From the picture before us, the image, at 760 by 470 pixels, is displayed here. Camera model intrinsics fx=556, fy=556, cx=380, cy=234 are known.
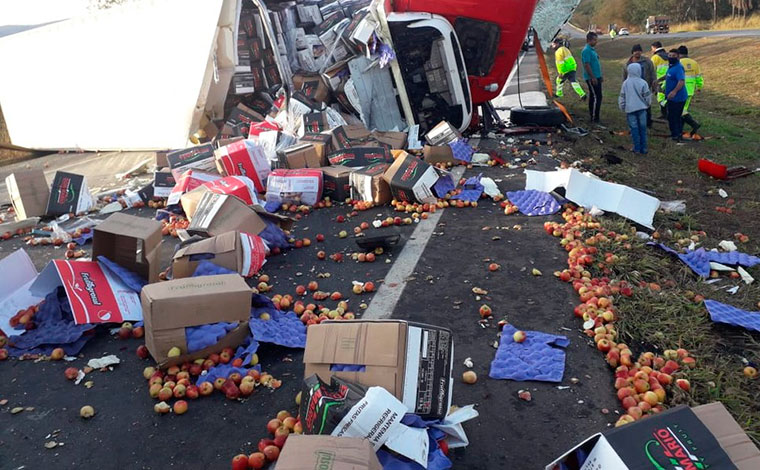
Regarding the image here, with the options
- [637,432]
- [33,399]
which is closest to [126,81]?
[33,399]

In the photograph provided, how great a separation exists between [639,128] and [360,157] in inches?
188

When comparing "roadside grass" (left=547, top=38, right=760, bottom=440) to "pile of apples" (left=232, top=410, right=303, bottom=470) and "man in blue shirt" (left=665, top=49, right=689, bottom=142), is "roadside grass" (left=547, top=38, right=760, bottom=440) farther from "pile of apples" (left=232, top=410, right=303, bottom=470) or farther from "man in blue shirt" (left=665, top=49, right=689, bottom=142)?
"pile of apples" (left=232, top=410, right=303, bottom=470)

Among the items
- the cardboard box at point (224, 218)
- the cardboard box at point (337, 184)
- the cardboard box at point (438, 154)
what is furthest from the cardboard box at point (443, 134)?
the cardboard box at point (224, 218)

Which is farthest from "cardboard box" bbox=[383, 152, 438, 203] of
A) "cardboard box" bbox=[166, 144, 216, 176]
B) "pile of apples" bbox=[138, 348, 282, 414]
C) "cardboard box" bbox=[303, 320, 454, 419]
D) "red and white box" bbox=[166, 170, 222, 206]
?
"cardboard box" bbox=[303, 320, 454, 419]

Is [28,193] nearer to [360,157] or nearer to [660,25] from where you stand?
[360,157]

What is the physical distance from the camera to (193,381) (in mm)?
3510

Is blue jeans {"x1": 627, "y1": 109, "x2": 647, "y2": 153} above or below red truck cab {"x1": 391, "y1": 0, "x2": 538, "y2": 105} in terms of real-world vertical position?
below

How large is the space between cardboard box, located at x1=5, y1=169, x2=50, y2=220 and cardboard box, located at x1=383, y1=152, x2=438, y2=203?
4.66m

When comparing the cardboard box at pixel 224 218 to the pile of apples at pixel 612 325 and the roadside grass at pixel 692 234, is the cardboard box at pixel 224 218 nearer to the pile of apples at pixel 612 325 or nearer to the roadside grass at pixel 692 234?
the pile of apples at pixel 612 325

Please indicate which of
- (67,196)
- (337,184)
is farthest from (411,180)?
(67,196)

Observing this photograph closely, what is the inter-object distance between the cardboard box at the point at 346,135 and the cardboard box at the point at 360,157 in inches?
15.1

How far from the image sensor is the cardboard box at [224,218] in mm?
5242

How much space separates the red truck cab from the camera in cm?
954

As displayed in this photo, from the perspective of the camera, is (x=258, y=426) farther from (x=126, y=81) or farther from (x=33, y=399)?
(x=126, y=81)
